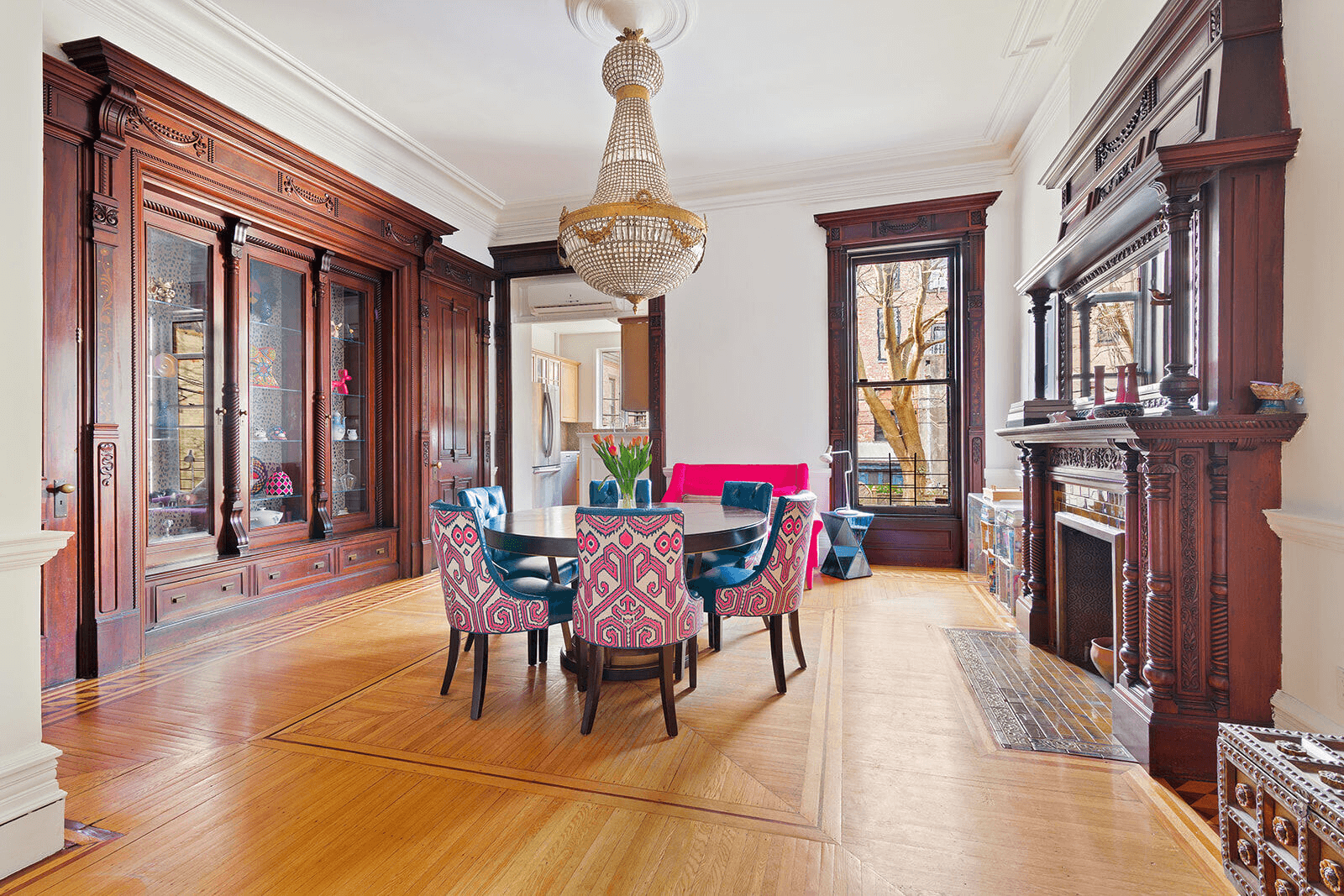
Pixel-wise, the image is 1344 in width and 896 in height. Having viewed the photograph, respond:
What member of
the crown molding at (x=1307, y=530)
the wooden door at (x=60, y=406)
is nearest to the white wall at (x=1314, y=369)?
the crown molding at (x=1307, y=530)

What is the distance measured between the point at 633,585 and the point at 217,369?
3.28 metres

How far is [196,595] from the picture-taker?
3.82 metres

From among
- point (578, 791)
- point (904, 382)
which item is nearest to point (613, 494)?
point (578, 791)

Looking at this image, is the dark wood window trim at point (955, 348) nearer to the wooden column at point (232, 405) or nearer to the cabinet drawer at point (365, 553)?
the cabinet drawer at point (365, 553)

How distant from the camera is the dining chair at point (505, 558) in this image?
3.35m

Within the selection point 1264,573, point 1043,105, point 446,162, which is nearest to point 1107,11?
→ point 1043,105

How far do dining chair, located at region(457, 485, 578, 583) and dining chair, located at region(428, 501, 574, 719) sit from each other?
18.0 inches

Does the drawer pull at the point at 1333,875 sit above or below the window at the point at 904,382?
below

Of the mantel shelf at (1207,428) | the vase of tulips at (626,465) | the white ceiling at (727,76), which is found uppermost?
the white ceiling at (727,76)

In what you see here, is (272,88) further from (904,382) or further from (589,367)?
(589,367)

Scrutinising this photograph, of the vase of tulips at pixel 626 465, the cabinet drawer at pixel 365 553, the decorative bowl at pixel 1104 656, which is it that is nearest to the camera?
the decorative bowl at pixel 1104 656

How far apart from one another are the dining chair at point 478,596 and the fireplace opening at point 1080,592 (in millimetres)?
2506

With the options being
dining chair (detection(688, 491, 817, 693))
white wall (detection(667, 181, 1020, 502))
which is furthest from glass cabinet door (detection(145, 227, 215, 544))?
white wall (detection(667, 181, 1020, 502))

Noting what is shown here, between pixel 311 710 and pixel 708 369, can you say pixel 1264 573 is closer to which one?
pixel 311 710
